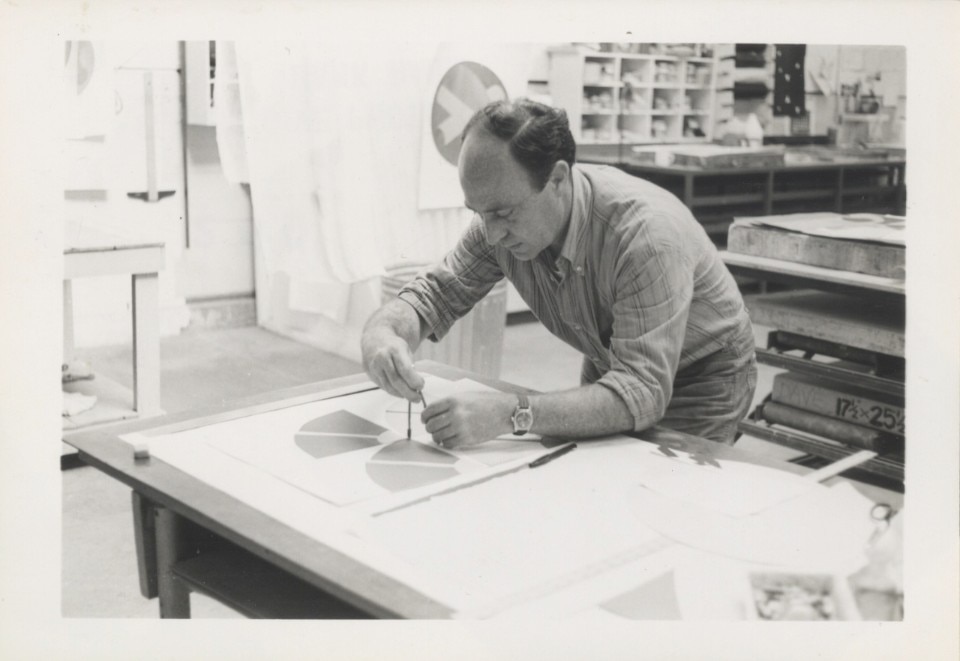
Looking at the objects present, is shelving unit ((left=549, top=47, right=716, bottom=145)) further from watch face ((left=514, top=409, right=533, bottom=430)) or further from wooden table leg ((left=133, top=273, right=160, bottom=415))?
watch face ((left=514, top=409, right=533, bottom=430))

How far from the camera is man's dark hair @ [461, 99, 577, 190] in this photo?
1662 mm

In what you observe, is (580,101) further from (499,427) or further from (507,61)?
(499,427)

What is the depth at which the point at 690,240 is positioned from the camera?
70.7 inches

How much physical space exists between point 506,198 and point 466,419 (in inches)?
16.3

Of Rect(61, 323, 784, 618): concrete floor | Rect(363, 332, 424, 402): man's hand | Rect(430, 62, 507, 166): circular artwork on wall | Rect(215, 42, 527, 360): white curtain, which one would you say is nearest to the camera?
Rect(363, 332, 424, 402): man's hand

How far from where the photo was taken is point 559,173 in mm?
1748

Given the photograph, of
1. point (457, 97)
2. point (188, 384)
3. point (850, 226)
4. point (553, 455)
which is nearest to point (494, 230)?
point (553, 455)

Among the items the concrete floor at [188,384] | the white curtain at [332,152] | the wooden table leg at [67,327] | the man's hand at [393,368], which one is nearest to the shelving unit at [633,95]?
the concrete floor at [188,384]

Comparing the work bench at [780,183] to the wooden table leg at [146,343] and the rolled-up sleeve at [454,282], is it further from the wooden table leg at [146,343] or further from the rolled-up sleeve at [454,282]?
the rolled-up sleeve at [454,282]

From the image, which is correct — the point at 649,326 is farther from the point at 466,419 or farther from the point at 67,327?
the point at 67,327

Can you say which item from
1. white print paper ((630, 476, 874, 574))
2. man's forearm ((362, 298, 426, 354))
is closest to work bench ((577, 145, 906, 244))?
man's forearm ((362, 298, 426, 354))

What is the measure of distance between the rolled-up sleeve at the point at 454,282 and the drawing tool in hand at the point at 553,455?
1.97 ft

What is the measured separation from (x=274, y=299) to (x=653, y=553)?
4182mm

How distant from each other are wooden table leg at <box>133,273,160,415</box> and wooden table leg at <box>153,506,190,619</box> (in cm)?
183
